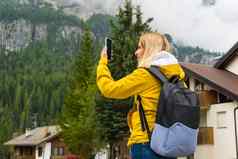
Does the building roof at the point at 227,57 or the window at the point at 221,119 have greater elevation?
the building roof at the point at 227,57

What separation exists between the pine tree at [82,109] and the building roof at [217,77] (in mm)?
7334

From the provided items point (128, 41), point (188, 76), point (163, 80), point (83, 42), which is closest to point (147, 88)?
point (163, 80)

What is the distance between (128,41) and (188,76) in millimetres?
6338

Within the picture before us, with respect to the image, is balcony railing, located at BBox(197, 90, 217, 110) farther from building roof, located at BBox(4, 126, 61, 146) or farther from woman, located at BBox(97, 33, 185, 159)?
building roof, located at BBox(4, 126, 61, 146)

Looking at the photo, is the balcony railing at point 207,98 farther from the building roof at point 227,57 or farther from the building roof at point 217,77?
the building roof at point 227,57

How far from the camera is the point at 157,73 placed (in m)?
4.27

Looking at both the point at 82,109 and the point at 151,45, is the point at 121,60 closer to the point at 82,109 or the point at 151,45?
the point at 82,109

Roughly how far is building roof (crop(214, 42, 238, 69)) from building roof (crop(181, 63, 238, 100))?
0.36m

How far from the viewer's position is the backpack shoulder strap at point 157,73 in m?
4.23

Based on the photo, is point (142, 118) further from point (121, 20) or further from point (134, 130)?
point (121, 20)

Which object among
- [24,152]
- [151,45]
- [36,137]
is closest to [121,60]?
[151,45]

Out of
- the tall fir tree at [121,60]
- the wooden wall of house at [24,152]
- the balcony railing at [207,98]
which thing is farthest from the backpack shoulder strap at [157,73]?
the wooden wall of house at [24,152]

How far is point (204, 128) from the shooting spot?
34.7m

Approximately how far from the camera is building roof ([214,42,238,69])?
35.6 meters
